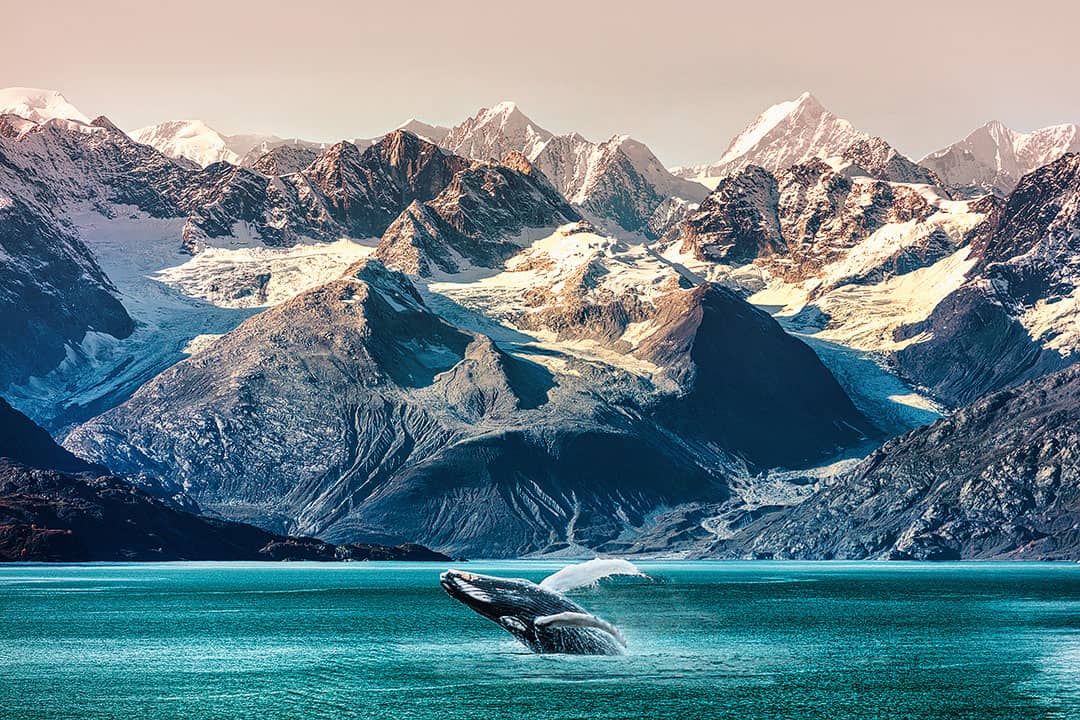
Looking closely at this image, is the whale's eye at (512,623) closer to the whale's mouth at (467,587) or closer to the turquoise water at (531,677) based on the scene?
the whale's mouth at (467,587)

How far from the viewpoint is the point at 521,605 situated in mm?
136750

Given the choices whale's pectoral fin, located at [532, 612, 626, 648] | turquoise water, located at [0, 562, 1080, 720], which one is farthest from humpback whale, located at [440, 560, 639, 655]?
turquoise water, located at [0, 562, 1080, 720]

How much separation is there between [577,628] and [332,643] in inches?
1945

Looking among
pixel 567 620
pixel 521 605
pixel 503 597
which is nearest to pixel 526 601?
pixel 521 605

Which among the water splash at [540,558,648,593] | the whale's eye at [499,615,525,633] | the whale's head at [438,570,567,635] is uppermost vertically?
the water splash at [540,558,648,593]

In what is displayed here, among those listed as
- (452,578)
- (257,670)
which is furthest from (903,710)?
(257,670)

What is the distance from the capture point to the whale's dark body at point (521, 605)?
134875mm

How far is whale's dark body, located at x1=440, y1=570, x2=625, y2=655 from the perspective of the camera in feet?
443

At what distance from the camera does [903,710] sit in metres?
132

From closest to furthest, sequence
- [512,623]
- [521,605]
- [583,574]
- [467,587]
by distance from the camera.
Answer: [467,587]
[583,574]
[521,605]
[512,623]

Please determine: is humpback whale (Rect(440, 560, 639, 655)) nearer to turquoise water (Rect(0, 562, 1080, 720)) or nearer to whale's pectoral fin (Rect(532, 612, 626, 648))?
whale's pectoral fin (Rect(532, 612, 626, 648))

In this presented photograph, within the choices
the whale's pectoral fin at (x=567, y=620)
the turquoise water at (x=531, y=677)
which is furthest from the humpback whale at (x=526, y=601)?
the turquoise water at (x=531, y=677)

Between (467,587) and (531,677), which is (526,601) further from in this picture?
(531,677)

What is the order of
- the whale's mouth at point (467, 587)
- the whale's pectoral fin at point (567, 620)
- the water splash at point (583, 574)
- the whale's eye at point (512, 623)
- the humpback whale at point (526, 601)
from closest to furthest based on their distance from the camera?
the water splash at point (583, 574) → the whale's mouth at point (467, 587) → the humpback whale at point (526, 601) → the whale's pectoral fin at point (567, 620) → the whale's eye at point (512, 623)
